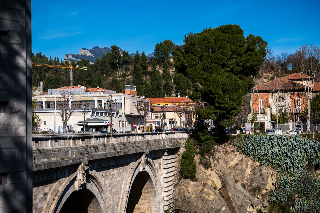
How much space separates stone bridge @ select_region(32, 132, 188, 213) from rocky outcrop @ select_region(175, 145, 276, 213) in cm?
201

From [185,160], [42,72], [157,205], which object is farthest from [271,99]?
[42,72]

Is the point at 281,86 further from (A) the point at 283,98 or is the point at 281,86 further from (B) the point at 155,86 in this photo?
(B) the point at 155,86

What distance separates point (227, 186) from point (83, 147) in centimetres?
2125

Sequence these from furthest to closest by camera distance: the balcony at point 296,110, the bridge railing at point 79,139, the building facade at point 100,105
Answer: the balcony at point 296,110 < the building facade at point 100,105 < the bridge railing at point 79,139

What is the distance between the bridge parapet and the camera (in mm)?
16062

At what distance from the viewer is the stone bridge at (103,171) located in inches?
648

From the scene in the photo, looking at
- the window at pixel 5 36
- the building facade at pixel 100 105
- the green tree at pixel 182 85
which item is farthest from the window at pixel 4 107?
the green tree at pixel 182 85

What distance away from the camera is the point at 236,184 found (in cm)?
3819

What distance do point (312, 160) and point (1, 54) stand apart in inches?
1388

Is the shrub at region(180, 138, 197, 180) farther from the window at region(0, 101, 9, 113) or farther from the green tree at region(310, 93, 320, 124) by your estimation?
the window at region(0, 101, 9, 113)

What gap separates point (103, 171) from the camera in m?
22.8

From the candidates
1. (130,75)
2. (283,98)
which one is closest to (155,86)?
(130,75)

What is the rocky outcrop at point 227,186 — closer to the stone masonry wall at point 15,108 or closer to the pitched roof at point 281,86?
the pitched roof at point 281,86

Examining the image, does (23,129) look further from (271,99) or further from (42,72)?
(42,72)
